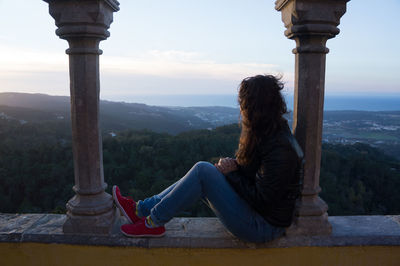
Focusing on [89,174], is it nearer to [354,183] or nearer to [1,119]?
[354,183]

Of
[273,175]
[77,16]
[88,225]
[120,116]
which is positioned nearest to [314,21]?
[273,175]

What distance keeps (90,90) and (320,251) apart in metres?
2.01

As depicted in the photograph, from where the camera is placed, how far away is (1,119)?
2522 cm

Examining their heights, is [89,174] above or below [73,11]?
below

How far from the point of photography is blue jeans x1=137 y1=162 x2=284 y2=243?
6.57 feet

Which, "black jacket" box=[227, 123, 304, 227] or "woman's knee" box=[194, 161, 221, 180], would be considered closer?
"black jacket" box=[227, 123, 304, 227]

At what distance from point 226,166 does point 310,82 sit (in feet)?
2.75

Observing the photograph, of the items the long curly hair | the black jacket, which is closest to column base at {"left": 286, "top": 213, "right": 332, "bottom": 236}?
the black jacket

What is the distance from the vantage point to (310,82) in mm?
2197

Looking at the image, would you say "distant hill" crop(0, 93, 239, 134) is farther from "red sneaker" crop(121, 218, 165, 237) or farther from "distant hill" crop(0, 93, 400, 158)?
"red sneaker" crop(121, 218, 165, 237)

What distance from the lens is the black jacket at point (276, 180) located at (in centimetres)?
189

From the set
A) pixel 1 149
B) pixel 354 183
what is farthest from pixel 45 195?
pixel 354 183

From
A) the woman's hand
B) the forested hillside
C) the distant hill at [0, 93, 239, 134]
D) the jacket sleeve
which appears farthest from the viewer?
the distant hill at [0, 93, 239, 134]

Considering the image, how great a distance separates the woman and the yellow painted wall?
23 cm
